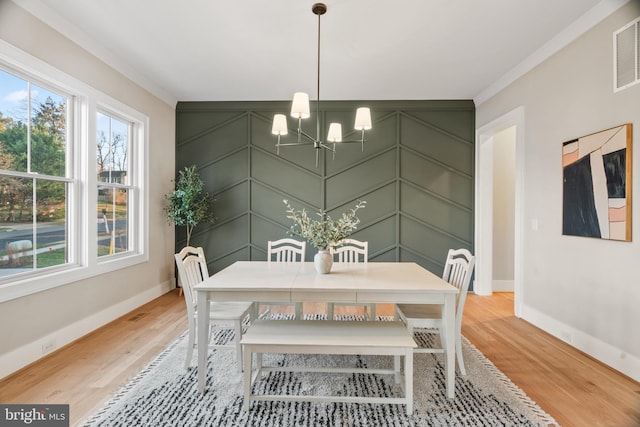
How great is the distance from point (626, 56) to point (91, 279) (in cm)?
476

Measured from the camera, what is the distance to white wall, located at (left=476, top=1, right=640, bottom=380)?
2426mm

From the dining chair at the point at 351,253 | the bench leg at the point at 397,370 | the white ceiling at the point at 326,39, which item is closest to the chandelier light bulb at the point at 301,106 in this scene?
the white ceiling at the point at 326,39

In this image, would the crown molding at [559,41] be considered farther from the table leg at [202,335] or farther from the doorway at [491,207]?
the table leg at [202,335]

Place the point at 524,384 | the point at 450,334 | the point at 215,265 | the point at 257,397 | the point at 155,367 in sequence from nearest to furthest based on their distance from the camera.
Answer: the point at 257,397
the point at 450,334
the point at 524,384
the point at 155,367
the point at 215,265

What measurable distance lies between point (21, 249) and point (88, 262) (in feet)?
→ 2.02

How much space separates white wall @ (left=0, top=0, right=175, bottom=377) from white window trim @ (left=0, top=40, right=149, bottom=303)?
0.22ft

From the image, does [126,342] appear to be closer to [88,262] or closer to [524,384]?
[88,262]

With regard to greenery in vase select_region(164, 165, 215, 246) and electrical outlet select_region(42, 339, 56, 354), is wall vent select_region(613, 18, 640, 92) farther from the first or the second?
electrical outlet select_region(42, 339, 56, 354)

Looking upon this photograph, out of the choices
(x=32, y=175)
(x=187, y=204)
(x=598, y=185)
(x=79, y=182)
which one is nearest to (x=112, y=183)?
(x=79, y=182)

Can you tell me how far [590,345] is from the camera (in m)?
2.74

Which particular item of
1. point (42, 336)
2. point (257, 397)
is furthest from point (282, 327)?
point (42, 336)

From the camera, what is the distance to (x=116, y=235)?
12.5 ft

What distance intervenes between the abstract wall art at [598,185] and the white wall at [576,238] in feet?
0.20

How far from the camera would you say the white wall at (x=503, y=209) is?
16.3 ft
